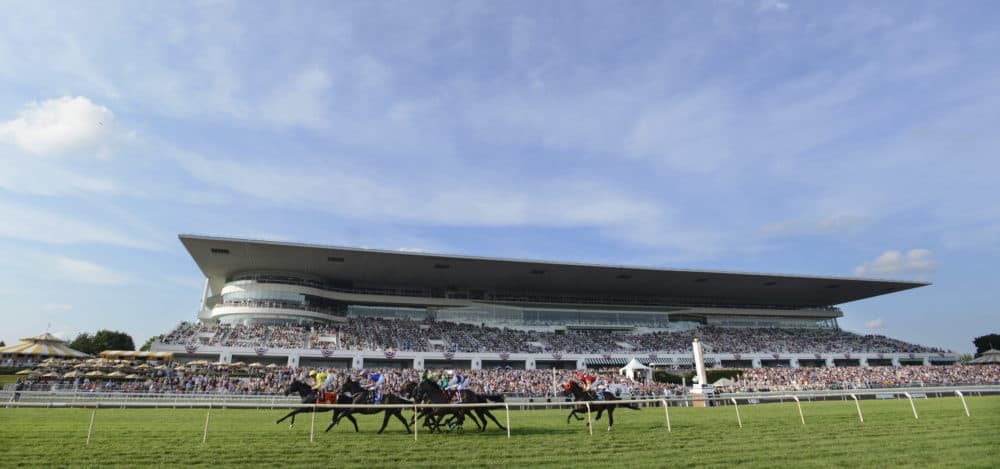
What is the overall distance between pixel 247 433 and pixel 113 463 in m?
3.78

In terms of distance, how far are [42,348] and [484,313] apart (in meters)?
33.9

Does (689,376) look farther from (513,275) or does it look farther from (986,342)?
(986,342)

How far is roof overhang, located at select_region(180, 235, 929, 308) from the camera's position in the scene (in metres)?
43.3

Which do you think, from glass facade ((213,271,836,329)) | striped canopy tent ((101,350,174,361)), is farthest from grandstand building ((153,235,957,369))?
striped canopy tent ((101,350,174,361))

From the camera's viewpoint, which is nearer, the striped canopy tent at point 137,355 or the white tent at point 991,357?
the striped canopy tent at point 137,355

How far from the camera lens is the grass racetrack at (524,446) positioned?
7477 millimetres

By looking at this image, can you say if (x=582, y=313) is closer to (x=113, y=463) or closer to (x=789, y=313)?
(x=789, y=313)

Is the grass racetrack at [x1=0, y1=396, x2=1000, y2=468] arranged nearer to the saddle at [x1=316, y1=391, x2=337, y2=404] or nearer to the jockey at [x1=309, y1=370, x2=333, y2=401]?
the saddle at [x1=316, y1=391, x2=337, y2=404]

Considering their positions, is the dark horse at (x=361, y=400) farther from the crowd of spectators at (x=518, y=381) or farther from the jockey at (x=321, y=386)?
the crowd of spectators at (x=518, y=381)

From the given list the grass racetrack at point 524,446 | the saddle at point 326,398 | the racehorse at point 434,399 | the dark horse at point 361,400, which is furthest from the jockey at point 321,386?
the racehorse at point 434,399

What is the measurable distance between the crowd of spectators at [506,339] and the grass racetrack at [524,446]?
27.5 meters

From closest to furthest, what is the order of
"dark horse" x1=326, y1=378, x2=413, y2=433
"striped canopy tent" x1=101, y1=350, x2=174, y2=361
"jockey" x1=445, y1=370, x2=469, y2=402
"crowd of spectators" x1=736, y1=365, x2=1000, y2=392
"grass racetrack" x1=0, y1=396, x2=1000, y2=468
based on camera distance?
"grass racetrack" x1=0, y1=396, x2=1000, y2=468 < "dark horse" x1=326, y1=378, x2=413, y2=433 < "jockey" x1=445, y1=370, x2=469, y2=402 < "striped canopy tent" x1=101, y1=350, x2=174, y2=361 < "crowd of spectators" x1=736, y1=365, x2=1000, y2=392

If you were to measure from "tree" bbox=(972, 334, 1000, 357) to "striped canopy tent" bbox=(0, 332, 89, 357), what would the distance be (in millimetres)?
107098

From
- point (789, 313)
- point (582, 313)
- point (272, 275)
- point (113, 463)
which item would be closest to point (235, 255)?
point (272, 275)
